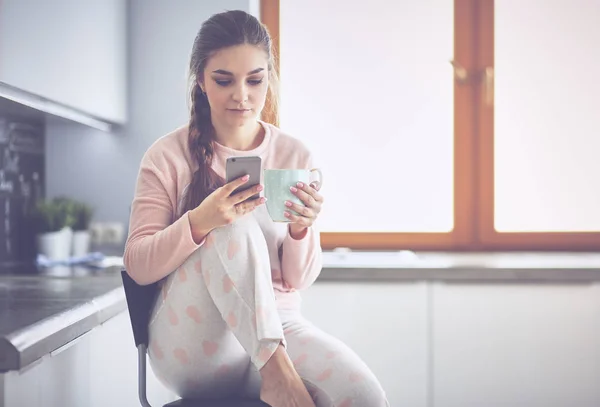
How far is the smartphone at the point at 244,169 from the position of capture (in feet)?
4.12

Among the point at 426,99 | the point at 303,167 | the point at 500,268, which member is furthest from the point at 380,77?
the point at 303,167

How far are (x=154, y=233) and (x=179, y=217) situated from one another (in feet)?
0.27

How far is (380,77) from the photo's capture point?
2.57m

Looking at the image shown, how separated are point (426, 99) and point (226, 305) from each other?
1589 mm

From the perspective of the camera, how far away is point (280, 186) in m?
1.28

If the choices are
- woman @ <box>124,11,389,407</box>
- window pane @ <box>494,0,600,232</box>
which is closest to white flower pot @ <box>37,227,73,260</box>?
woman @ <box>124,11,389,407</box>

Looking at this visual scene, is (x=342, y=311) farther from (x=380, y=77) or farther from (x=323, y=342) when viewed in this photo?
(x=380, y=77)

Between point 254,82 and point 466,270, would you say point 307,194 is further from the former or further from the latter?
point 466,270

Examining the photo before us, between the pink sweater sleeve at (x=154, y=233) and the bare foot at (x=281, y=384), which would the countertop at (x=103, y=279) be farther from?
the bare foot at (x=281, y=384)

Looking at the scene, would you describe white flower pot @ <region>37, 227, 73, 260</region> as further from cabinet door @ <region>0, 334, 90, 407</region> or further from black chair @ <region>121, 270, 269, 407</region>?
black chair @ <region>121, 270, 269, 407</region>

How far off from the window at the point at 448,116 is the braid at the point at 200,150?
1.06 meters

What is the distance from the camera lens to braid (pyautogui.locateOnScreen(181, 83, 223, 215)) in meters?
1.42

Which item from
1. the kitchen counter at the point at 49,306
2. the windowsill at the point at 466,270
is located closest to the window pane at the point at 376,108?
the windowsill at the point at 466,270

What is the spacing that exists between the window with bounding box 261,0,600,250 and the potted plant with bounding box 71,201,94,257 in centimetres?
77
